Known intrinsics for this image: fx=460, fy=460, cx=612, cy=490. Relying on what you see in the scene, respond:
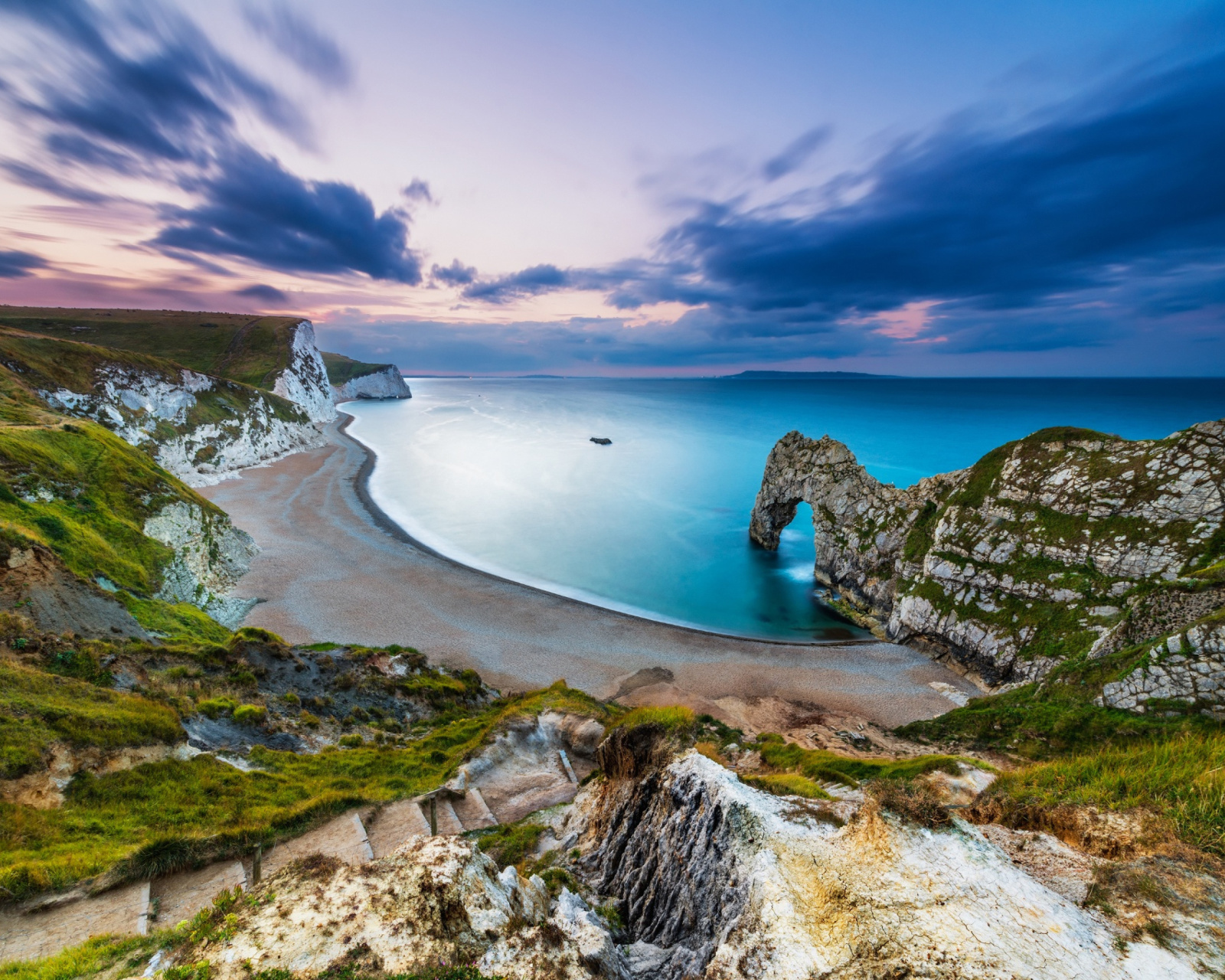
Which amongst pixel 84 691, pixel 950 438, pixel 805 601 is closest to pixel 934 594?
pixel 805 601

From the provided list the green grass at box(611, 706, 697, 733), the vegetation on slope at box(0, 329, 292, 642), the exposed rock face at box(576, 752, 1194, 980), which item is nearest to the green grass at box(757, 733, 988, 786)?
the green grass at box(611, 706, 697, 733)

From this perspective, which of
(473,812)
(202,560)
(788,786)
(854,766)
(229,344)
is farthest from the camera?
(229,344)

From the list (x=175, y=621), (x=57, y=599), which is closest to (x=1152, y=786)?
(x=57, y=599)

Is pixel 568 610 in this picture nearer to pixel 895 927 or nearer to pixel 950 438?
pixel 895 927

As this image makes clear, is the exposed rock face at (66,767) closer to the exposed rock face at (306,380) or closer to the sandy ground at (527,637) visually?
the sandy ground at (527,637)

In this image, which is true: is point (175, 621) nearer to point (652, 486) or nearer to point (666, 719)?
point (666, 719)

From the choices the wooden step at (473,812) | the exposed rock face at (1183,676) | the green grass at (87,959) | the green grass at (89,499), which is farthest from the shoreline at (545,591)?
the green grass at (87,959)

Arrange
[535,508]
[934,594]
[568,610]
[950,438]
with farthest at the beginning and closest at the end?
[950,438] < [535,508] < [568,610] < [934,594]
